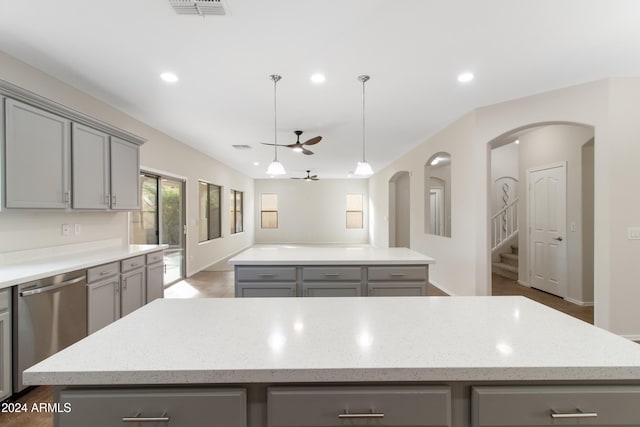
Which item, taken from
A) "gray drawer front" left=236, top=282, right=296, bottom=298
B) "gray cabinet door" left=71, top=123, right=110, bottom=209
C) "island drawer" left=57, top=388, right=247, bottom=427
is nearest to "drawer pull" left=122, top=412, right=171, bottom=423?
"island drawer" left=57, top=388, right=247, bottom=427

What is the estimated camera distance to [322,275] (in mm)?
2789

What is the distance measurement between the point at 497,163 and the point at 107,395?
8981 mm

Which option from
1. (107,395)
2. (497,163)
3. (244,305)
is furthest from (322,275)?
(497,163)

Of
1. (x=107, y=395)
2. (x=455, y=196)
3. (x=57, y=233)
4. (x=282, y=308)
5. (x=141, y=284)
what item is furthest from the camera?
(x=455, y=196)

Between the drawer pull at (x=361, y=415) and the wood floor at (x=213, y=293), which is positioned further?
the wood floor at (x=213, y=293)

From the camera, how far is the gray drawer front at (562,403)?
0.85 metres

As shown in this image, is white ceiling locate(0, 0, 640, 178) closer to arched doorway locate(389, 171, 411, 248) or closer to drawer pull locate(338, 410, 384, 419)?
drawer pull locate(338, 410, 384, 419)

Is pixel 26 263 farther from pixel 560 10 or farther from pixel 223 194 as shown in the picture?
pixel 223 194

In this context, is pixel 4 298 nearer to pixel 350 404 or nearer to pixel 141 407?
pixel 141 407

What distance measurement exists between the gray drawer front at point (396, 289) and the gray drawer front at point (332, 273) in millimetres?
167

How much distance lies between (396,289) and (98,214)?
3.57m

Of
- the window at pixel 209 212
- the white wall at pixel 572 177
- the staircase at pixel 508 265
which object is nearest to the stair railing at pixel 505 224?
the staircase at pixel 508 265

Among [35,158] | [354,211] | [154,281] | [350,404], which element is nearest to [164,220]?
[154,281]

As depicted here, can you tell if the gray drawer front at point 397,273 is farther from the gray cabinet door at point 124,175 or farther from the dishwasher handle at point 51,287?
the gray cabinet door at point 124,175
